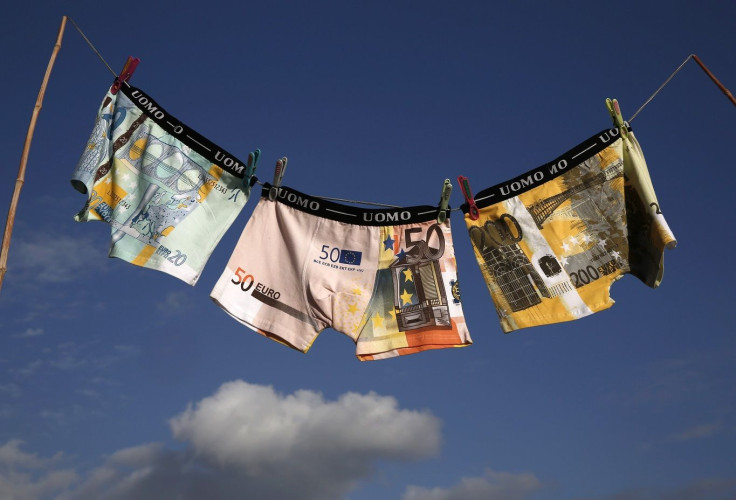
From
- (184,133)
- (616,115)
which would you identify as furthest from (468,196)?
(184,133)

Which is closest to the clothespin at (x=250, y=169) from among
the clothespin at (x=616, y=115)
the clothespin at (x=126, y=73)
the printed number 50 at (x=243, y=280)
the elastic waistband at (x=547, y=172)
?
the printed number 50 at (x=243, y=280)

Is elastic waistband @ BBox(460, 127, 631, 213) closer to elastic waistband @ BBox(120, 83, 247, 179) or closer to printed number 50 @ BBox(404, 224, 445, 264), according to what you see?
printed number 50 @ BBox(404, 224, 445, 264)

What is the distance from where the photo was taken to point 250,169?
6742 mm

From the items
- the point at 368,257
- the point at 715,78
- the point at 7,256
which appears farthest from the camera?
the point at 368,257

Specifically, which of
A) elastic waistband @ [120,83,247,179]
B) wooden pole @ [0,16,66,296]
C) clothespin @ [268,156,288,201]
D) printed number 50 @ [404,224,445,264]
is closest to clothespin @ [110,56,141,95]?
elastic waistband @ [120,83,247,179]

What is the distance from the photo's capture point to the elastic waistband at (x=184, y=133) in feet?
22.4

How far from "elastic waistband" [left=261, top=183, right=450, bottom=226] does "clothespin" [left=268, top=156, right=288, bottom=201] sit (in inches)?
1.2

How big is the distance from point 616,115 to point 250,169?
3.29m

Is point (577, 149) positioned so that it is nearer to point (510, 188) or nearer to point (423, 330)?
point (510, 188)

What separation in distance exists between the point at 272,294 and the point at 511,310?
2.09 m

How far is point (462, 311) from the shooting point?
Answer: 21.6ft

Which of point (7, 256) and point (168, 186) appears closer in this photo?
point (7, 256)

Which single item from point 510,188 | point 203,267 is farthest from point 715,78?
point 203,267

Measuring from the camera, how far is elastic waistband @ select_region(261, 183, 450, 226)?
22.6 ft
